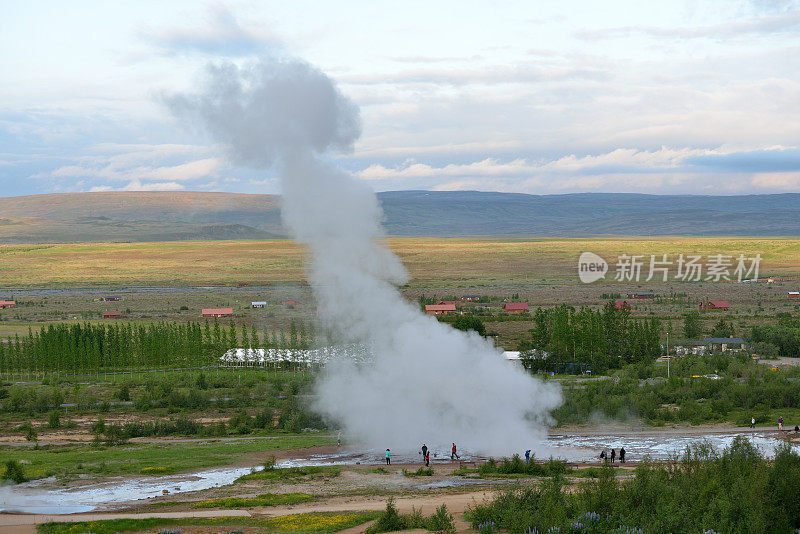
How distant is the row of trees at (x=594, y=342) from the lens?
71.1 m

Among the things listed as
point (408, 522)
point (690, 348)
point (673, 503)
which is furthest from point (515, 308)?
point (673, 503)

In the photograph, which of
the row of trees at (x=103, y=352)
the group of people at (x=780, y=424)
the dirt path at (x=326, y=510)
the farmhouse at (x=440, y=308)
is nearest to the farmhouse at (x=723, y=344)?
the group of people at (x=780, y=424)

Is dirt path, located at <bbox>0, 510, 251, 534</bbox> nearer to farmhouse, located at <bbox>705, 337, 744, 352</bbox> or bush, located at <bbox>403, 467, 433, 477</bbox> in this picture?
bush, located at <bbox>403, 467, 433, 477</bbox>

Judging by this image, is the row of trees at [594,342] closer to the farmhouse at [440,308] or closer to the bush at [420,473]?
the farmhouse at [440,308]

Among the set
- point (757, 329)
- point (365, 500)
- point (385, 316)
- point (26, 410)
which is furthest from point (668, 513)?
point (757, 329)

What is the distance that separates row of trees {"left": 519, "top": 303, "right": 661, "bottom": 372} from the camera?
71.1 metres

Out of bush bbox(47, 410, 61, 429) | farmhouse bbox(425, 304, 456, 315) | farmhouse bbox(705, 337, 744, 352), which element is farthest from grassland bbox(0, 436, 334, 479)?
farmhouse bbox(425, 304, 456, 315)

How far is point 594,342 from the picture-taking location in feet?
238

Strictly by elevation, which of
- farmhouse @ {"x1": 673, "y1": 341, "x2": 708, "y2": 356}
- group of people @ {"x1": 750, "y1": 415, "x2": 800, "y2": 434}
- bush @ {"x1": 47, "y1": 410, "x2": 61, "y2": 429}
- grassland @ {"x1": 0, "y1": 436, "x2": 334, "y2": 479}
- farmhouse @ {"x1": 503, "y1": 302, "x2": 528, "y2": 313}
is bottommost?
group of people @ {"x1": 750, "y1": 415, "x2": 800, "y2": 434}

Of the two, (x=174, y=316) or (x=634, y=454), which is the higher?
(x=174, y=316)

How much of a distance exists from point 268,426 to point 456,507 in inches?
893

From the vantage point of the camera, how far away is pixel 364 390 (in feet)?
159

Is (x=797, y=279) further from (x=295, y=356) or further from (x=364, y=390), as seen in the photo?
(x=364, y=390)

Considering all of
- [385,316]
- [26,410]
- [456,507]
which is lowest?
[456,507]
